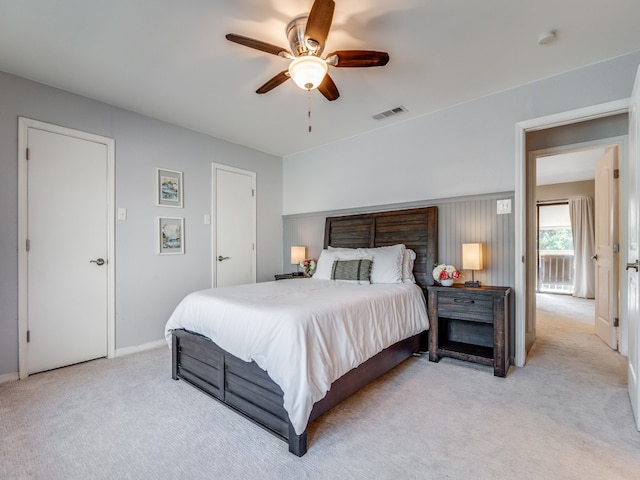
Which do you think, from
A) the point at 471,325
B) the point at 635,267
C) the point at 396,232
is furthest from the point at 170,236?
the point at 635,267

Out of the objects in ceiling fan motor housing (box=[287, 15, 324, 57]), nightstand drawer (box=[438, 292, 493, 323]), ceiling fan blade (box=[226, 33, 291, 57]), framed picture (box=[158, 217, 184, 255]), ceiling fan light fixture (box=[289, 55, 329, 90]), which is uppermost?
ceiling fan motor housing (box=[287, 15, 324, 57])

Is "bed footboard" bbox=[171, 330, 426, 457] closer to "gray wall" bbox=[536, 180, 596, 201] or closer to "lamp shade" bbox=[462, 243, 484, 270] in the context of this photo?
"lamp shade" bbox=[462, 243, 484, 270]

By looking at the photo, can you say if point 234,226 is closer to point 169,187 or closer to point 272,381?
point 169,187

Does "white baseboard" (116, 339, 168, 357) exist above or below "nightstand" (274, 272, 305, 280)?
below

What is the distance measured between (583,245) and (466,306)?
5.76m

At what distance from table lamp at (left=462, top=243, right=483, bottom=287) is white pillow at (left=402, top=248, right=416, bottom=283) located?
553 millimetres

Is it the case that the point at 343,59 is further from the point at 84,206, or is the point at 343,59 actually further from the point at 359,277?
the point at 84,206

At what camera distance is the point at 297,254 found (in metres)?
4.71

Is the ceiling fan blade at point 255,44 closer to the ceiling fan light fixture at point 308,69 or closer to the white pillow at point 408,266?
the ceiling fan light fixture at point 308,69

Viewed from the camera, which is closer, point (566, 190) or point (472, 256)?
point (472, 256)

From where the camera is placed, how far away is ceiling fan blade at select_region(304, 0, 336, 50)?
1619mm

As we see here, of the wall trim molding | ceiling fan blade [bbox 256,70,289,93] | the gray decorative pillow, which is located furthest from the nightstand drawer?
ceiling fan blade [bbox 256,70,289,93]

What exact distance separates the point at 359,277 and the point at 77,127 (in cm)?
327

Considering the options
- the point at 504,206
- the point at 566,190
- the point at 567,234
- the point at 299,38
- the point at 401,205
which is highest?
the point at 299,38
